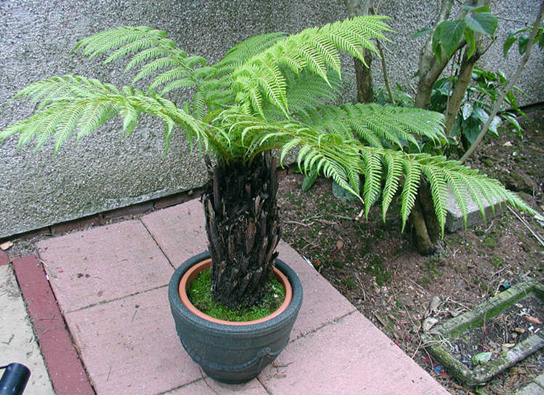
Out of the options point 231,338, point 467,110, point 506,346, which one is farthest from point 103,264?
point 467,110

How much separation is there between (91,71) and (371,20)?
1.77m

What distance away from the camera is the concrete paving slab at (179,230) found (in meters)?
2.91

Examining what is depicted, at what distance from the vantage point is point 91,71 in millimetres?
2783

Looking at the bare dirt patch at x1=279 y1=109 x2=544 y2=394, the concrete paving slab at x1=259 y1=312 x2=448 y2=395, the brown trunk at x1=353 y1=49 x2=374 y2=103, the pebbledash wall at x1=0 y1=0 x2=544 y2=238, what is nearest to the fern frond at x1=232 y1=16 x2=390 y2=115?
the pebbledash wall at x1=0 y1=0 x2=544 y2=238

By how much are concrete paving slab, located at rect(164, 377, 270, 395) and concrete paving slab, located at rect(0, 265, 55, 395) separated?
59 centimetres

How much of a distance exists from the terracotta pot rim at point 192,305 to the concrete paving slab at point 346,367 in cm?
37

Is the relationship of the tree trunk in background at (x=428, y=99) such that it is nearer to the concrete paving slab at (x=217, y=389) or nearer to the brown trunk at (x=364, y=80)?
the brown trunk at (x=364, y=80)

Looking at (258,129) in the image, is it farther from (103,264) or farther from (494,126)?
(494,126)

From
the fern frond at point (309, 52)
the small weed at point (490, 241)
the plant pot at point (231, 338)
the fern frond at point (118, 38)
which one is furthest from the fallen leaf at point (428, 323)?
the fern frond at point (118, 38)

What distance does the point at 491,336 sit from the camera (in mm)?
2562

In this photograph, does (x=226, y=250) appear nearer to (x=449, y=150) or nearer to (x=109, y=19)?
(x=109, y=19)

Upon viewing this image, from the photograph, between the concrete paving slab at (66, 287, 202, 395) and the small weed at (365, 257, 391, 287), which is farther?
the small weed at (365, 257, 391, 287)

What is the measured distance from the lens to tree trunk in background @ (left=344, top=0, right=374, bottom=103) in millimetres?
2656

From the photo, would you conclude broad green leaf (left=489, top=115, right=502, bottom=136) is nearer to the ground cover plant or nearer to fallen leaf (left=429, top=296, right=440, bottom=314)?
fallen leaf (left=429, top=296, right=440, bottom=314)
